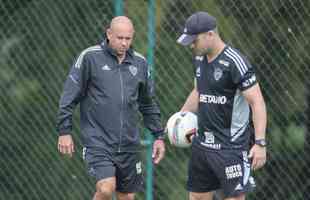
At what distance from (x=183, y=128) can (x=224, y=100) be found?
0.52m

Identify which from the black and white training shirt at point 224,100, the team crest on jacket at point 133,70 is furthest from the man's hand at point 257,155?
the team crest on jacket at point 133,70

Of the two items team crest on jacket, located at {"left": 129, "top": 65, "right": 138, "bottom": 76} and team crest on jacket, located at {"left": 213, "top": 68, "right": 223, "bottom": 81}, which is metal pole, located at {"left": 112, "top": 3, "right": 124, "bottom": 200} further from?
team crest on jacket, located at {"left": 213, "top": 68, "right": 223, "bottom": 81}

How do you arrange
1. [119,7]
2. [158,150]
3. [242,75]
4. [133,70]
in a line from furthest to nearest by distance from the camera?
[119,7] < [158,150] < [133,70] < [242,75]

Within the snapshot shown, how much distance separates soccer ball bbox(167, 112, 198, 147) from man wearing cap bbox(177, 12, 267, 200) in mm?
79

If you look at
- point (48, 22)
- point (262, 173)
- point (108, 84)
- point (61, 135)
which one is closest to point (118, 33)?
point (108, 84)

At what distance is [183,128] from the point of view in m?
7.83

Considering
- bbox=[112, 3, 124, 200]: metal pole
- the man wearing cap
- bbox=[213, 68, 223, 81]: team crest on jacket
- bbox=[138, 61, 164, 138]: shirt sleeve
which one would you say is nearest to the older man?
bbox=[138, 61, 164, 138]: shirt sleeve

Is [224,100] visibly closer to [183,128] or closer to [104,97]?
[183,128]

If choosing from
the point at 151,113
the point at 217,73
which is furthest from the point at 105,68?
the point at 217,73

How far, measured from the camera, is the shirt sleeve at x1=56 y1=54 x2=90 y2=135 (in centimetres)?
775

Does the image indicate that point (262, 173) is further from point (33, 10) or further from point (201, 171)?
point (33, 10)

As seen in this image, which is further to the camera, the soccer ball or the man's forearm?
the soccer ball

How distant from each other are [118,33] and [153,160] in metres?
1.26

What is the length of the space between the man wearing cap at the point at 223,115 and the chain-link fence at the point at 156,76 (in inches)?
44.5
